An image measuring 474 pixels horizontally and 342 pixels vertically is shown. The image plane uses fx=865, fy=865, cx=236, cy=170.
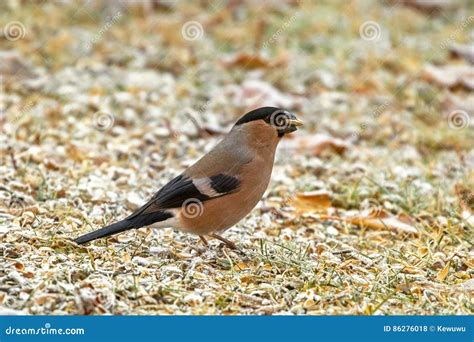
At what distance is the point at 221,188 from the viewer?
4.34 m

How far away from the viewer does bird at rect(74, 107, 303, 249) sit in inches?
167

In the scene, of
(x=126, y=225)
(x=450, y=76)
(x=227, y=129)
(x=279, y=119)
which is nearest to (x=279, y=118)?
(x=279, y=119)

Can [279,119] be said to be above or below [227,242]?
above

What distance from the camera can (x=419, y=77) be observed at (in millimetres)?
7504

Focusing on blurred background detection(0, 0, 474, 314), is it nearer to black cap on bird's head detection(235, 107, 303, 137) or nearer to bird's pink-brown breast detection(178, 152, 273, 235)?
bird's pink-brown breast detection(178, 152, 273, 235)

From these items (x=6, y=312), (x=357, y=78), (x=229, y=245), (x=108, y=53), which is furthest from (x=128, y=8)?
(x=6, y=312)

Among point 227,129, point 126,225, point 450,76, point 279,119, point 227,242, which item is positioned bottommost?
point 227,242

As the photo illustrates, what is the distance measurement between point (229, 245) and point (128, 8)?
4.64 metres

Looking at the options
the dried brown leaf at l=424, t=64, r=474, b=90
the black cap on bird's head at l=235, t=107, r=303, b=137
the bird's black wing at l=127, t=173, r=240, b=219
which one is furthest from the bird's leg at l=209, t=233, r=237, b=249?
the dried brown leaf at l=424, t=64, r=474, b=90

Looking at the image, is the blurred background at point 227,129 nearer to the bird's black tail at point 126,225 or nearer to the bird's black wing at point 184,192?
the bird's black tail at point 126,225

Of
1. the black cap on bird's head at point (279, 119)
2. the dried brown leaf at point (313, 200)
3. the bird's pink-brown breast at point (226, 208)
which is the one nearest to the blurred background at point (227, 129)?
the dried brown leaf at point (313, 200)

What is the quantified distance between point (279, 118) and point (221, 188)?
1.78 ft

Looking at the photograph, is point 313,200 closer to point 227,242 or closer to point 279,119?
point 279,119

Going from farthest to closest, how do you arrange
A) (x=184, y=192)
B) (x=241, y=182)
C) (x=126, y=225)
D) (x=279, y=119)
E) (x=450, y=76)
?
(x=450, y=76), (x=279, y=119), (x=241, y=182), (x=184, y=192), (x=126, y=225)
